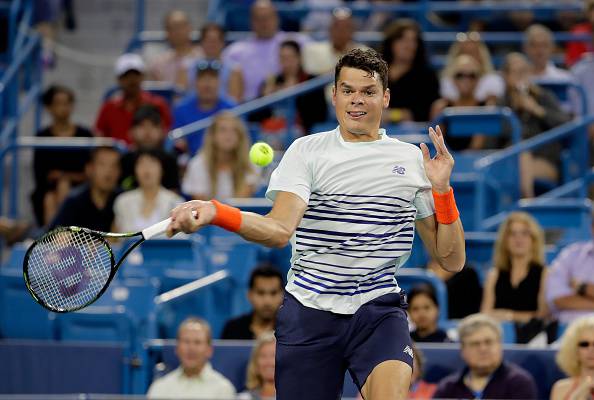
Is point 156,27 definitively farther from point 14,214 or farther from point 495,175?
point 495,175

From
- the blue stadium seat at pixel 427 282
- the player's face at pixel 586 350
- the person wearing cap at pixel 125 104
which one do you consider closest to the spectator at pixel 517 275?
the blue stadium seat at pixel 427 282

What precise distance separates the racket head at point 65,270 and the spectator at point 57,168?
19.8 ft

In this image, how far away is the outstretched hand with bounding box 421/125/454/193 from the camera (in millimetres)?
5395

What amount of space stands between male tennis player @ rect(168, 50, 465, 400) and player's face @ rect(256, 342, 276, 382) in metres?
2.73

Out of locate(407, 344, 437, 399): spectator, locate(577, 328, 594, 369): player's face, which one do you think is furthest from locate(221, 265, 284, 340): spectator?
locate(577, 328, 594, 369): player's face

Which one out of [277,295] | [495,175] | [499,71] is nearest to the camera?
[277,295]

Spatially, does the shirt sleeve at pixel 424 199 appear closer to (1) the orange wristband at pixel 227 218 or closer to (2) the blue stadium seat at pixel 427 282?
(1) the orange wristband at pixel 227 218

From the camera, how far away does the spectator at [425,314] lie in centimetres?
875

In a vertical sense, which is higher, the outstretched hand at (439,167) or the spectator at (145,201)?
the outstretched hand at (439,167)

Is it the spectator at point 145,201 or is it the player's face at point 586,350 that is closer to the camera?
the player's face at point 586,350

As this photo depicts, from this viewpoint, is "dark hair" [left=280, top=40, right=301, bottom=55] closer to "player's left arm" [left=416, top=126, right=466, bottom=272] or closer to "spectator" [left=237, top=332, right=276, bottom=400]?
"spectator" [left=237, top=332, right=276, bottom=400]

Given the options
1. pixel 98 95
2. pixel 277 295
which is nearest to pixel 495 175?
pixel 277 295

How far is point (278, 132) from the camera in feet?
39.0

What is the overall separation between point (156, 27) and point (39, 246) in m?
10.3
